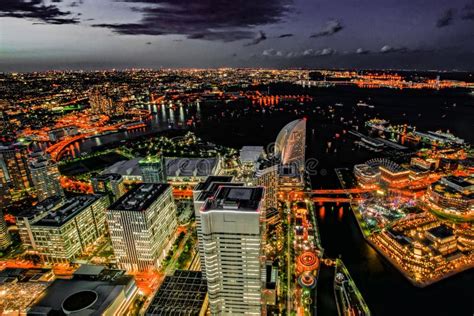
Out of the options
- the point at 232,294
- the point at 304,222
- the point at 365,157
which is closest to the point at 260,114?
the point at 365,157

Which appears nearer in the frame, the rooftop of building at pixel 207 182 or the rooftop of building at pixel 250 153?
the rooftop of building at pixel 207 182

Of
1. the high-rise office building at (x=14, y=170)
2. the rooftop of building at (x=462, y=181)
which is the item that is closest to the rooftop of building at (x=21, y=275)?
the high-rise office building at (x=14, y=170)

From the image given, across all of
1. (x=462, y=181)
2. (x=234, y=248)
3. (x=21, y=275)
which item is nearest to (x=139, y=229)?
(x=21, y=275)

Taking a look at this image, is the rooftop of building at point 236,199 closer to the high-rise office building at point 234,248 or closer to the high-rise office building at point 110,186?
the high-rise office building at point 234,248

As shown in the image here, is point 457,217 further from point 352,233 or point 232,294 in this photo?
point 232,294

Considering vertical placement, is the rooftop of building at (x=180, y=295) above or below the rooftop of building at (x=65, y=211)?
below

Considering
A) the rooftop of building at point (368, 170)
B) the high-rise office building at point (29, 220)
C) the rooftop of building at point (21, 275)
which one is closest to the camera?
the rooftop of building at point (21, 275)

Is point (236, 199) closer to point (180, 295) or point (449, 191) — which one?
point (180, 295)
